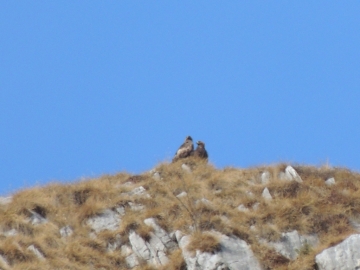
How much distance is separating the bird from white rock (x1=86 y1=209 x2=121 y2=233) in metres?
5.24

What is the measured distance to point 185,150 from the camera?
93.7 ft

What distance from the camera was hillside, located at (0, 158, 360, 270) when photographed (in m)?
21.2

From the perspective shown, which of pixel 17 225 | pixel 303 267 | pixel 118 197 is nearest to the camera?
pixel 303 267

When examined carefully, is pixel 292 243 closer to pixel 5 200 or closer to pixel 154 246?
pixel 154 246

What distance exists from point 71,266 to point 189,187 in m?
5.34

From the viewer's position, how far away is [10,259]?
2062 centimetres

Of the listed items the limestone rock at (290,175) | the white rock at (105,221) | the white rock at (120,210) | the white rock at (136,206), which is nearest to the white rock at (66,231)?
the white rock at (105,221)

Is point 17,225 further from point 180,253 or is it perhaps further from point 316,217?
point 316,217

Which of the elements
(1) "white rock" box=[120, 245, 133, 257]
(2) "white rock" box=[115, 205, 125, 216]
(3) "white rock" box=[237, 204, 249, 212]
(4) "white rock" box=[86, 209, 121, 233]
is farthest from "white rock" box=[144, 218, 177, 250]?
(3) "white rock" box=[237, 204, 249, 212]

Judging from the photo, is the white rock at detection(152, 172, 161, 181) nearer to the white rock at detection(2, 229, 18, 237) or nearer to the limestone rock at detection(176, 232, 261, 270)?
the limestone rock at detection(176, 232, 261, 270)

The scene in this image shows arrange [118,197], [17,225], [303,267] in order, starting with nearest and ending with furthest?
[303,267]
[17,225]
[118,197]

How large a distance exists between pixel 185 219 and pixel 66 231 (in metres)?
3.39

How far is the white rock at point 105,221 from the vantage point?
2322cm

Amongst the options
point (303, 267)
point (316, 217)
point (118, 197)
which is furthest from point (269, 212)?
point (118, 197)
